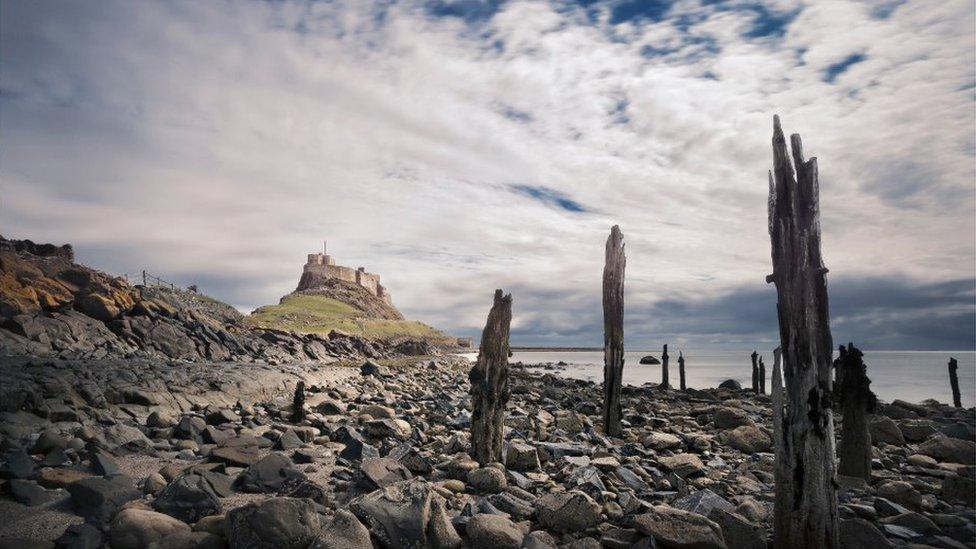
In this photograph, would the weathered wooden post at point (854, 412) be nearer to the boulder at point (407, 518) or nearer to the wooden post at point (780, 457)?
the wooden post at point (780, 457)

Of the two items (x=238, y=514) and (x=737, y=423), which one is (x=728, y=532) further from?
(x=737, y=423)

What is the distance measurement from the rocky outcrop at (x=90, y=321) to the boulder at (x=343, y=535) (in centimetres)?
2017

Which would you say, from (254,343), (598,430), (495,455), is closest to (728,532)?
(495,455)

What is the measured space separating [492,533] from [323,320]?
95236 millimetres

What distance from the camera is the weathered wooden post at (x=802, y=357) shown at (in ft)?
18.5

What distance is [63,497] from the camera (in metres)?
6.39

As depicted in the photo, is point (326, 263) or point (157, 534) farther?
point (326, 263)

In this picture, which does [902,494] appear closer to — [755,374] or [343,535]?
[343,535]

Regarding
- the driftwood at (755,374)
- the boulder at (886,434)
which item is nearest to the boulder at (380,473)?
the boulder at (886,434)

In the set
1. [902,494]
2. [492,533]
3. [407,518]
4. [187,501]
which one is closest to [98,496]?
[187,501]

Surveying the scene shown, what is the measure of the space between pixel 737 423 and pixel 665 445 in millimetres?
5128

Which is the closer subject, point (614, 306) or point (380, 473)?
point (380, 473)

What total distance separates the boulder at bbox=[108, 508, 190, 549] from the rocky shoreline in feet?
0.06

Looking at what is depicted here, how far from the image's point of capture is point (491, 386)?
10273mm
